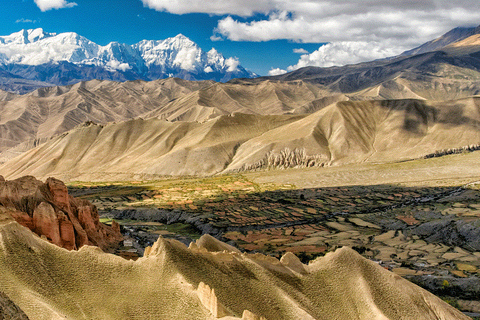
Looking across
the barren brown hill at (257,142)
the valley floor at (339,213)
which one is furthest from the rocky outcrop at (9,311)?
the barren brown hill at (257,142)

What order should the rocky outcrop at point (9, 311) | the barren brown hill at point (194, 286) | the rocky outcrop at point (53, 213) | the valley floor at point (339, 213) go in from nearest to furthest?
the rocky outcrop at point (9, 311) < the barren brown hill at point (194, 286) < the rocky outcrop at point (53, 213) < the valley floor at point (339, 213)

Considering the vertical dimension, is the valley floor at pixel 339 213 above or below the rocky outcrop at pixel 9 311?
below

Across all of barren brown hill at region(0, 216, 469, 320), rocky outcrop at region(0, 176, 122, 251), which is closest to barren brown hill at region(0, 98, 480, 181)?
rocky outcrop at region(0, 176, 122, 251)

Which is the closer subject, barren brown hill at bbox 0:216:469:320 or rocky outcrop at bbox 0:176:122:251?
barren brown hill at bbox 0:216:469:320

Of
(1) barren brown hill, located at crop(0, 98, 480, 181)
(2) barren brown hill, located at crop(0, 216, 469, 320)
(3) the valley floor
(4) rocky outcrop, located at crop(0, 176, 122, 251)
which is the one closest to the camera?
(2) barren brown hill, located at crop(0, 216, 469, 320)

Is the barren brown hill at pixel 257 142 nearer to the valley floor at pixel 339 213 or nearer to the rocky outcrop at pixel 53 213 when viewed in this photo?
the valley floor at pixel 339 213

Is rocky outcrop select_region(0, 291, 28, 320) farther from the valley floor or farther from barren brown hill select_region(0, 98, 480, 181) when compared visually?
barren brown hill select_region(0, 98, 480, 181)

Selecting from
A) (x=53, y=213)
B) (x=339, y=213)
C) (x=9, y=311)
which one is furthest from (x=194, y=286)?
(x=339, y=213)
